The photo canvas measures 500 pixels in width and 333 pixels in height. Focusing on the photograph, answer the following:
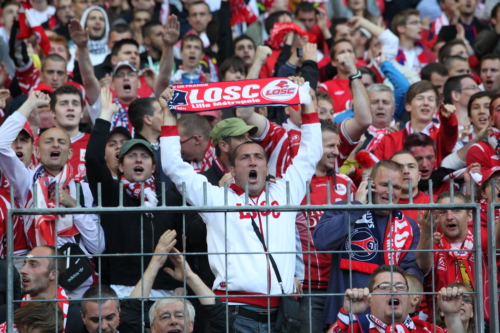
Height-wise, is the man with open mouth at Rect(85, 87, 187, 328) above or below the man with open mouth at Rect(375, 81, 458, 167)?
below


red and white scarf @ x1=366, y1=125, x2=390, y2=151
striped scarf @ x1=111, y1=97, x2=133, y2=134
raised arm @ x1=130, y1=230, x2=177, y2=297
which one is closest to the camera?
raised arm @ x1=130, y1=230, x2=177, y2=297

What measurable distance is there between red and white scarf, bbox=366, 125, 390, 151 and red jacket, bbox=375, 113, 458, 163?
0.37 ft

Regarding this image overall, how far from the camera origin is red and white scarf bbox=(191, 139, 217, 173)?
7.25 metres

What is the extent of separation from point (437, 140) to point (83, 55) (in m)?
3.53

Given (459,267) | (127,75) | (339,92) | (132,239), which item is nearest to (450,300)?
(459,267)

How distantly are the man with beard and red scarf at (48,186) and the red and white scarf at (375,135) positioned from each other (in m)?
2.97

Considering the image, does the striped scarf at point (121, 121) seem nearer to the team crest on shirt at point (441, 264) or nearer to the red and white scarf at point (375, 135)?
the red and white scarf at point (375, 135)

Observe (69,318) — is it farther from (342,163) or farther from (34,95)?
(342,163)

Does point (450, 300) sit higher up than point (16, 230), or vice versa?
point (16, 230)

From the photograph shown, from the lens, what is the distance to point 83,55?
26.8ft

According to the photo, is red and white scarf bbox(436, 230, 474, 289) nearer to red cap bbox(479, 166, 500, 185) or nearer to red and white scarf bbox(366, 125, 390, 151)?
red cap bbox(479, 166, 500, 185)

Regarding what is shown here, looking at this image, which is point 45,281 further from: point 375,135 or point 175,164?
point 375,135

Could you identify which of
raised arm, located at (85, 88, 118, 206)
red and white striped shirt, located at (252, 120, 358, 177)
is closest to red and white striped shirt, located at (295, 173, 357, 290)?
red and white striped shirt, located at (252, 120, 358, 177)

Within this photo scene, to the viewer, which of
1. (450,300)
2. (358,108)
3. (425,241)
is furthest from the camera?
(358,108)
